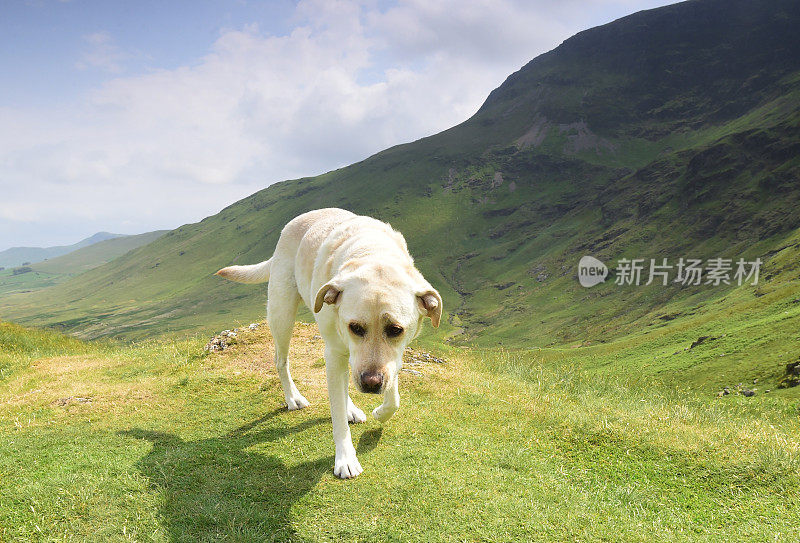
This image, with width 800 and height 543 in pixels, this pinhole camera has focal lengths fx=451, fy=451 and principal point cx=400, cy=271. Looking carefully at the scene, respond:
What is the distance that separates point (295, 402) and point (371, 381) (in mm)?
5389

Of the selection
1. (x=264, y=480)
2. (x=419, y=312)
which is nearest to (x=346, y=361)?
(x=419, y=312)

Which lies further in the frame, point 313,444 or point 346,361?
point 313,444

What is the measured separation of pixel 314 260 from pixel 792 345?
4643 centimetres

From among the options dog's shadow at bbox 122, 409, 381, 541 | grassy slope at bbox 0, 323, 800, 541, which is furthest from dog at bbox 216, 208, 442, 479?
grassy slope at bbox 0, 323, 800, 541

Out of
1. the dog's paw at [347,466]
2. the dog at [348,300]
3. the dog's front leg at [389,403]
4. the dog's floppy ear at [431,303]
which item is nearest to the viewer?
the dog at [348,300]

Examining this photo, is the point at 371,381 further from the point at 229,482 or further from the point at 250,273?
the point at 250,273

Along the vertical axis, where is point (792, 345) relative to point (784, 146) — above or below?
below

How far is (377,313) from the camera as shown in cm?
532

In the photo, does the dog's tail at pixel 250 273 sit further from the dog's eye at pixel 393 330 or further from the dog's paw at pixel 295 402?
the dog's eye at pixel 393 330

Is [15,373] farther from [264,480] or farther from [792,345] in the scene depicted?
[792,345]

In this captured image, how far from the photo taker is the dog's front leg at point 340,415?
680 centimetres

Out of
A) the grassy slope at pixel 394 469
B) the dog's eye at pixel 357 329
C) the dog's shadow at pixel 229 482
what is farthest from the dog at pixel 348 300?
the grassy slope at pixel 394 469

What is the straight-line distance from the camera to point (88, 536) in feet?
17.6

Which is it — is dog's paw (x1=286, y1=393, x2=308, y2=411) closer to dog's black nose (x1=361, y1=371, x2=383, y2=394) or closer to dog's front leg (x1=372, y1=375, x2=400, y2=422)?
dog's front leg (x1=372, y1=375, x2=400, y2=422)
